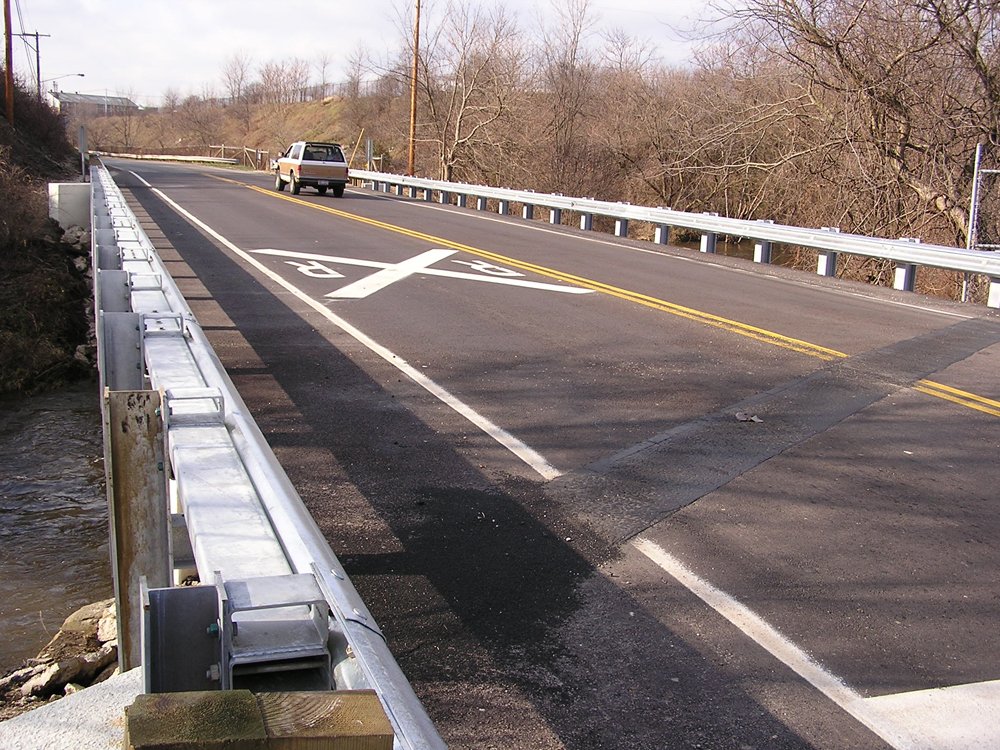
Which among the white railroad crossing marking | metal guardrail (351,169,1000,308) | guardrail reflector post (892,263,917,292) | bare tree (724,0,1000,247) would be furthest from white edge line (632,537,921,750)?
bare tree (724,0,1000,247)

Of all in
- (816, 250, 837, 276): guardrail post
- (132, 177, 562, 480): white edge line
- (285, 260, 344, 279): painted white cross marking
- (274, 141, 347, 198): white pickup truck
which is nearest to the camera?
(132, 177, 562, 480): white edge line

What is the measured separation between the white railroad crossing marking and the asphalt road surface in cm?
57

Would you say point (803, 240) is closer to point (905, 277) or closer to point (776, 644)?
point (905, 277)

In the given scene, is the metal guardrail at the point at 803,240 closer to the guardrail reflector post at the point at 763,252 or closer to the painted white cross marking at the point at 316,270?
the guardrail reflector post at the point at 763,252

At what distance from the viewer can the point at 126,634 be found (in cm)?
355

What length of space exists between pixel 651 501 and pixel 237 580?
365cm

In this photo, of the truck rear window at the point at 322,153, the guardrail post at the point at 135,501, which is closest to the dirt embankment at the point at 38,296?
the guardrail post at the point at 135,501

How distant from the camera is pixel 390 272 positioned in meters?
14.6

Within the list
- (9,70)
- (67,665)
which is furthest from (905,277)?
(9,70)

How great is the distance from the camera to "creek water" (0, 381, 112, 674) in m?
6.00

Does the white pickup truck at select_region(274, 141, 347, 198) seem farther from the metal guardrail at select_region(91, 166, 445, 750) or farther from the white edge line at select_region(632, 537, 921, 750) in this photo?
the white edge line at select_region(632, 537, 921, 750)

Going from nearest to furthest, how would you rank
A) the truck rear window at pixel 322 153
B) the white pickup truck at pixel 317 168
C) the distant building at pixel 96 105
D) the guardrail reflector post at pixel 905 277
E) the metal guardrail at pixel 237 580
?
the metal guardrail at pixel 237 580 < the guardrail reflector post at pixel 905 277 < the white pickup truck at pixel 317 168 < the truck rear window at pixel 322 153 < the distant building at pixel 96 105

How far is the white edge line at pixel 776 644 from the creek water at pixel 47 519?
3.51 m

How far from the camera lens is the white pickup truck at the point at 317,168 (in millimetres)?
32969
